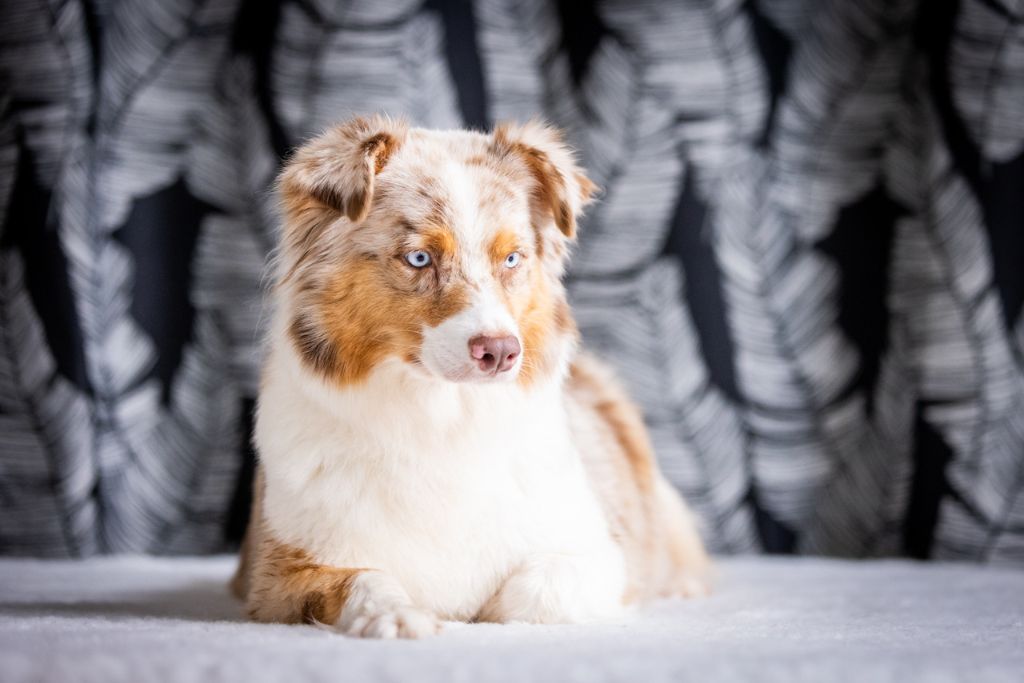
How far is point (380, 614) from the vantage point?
5.00 ft

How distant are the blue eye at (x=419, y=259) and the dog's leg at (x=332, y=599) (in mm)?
543

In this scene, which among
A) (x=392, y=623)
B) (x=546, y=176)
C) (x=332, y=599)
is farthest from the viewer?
(x=546, y=176)

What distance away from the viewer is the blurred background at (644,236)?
9.12 feet

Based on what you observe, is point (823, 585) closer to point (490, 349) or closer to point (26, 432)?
point (490, 349)

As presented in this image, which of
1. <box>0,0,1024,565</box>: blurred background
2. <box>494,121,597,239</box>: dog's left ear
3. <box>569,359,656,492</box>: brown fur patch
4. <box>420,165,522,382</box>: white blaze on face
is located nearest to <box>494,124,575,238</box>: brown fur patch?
<box>494,121,597,239</box>: dog's left ear

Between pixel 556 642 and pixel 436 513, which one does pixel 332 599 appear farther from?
pixel 556 642

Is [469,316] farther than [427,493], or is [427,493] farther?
[427,493]

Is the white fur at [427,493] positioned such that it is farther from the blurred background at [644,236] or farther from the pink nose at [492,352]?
the blurred background at [644,236]

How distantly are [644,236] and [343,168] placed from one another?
1.40 metres

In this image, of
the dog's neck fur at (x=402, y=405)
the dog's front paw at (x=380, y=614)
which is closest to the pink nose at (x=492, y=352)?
the dog's neck fur at (x=402, y=405)

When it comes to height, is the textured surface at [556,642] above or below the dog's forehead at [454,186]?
below

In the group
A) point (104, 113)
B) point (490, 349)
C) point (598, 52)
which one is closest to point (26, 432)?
point (104, 113)

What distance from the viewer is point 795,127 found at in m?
2.99

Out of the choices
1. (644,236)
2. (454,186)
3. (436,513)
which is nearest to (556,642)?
(436,513)
